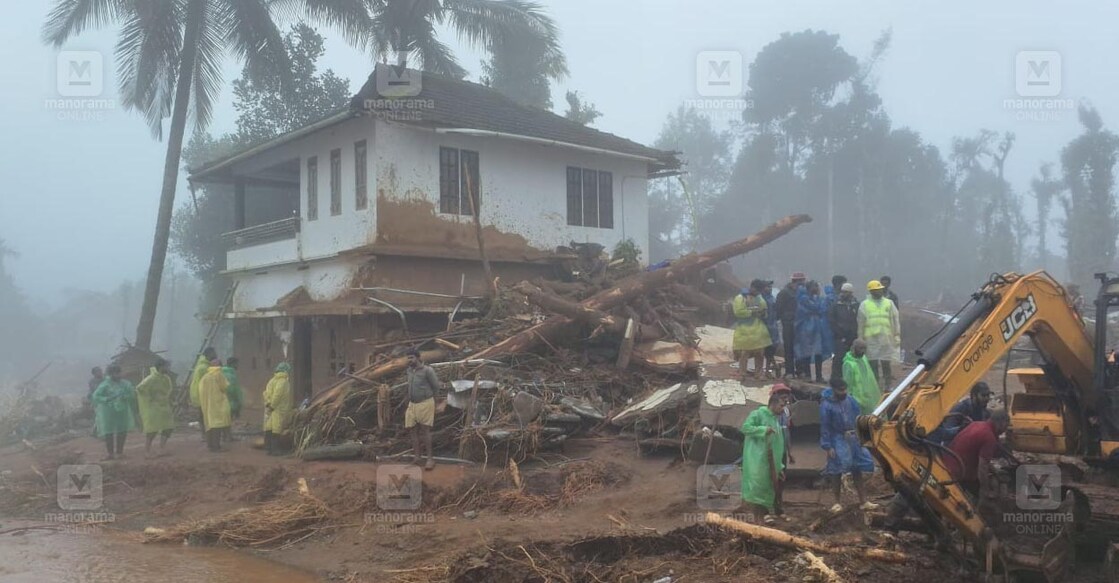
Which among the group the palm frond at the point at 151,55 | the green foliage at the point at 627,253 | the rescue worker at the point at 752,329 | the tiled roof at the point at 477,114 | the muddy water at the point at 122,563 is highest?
the palm frond at the point at 151,55

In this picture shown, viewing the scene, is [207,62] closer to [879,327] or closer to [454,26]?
[454,26]

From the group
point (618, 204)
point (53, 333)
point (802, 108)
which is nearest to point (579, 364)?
point (618, 204)

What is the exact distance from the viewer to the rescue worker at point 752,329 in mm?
11992

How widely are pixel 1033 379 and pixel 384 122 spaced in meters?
12.5

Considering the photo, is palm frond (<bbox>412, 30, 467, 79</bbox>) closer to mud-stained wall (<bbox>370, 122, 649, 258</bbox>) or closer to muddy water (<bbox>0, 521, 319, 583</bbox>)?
mud-stained wall (<bbox>370, 122, 649, 258</bbox>)

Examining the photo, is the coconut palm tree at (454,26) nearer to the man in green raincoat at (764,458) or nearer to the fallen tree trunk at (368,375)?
the fallen tree trunk at (368,375)

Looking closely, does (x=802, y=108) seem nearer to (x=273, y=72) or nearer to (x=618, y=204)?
(x=618, y=204)

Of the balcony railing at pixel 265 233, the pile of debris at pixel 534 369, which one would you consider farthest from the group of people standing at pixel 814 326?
the balcony railing at pixel 265 233

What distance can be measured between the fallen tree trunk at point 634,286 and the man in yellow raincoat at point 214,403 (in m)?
4.81

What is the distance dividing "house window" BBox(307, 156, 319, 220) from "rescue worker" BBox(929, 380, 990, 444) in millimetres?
14179

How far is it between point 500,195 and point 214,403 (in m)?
7.42

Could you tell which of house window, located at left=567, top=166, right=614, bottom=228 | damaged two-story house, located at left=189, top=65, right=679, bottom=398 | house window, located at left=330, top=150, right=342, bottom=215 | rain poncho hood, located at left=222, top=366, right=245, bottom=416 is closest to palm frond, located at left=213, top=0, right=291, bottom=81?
damaged two-story house, located at left=189, top=65, right=679, bottom=398

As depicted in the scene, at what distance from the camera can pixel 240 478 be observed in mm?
12234

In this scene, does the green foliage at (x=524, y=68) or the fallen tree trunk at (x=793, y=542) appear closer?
the fallen tree trunk at (x=793, y=542)
